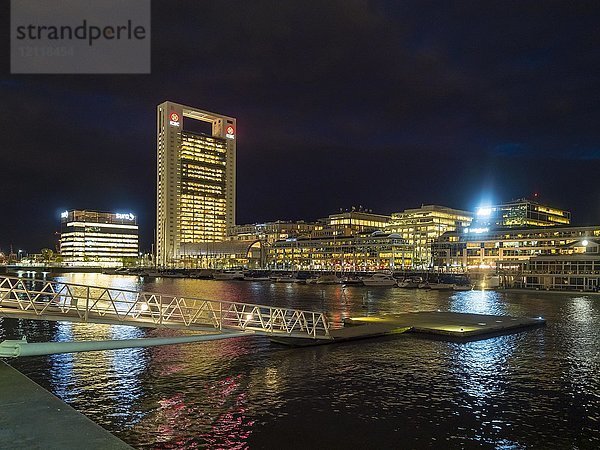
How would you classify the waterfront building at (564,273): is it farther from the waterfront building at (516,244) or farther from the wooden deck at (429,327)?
the wooden deck at (429,327)

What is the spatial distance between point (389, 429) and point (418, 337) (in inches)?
824

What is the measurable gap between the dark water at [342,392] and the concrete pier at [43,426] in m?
3.73

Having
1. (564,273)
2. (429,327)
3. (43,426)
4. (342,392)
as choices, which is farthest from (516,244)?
(43,426)

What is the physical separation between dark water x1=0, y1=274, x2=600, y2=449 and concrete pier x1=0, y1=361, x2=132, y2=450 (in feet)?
12.3

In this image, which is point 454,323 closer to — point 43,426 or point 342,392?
point 342,392

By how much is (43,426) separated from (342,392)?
14.3 m

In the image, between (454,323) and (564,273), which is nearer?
(454,323)

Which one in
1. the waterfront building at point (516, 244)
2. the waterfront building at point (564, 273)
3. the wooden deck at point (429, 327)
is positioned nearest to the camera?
the wooden deck at point (429, 327)

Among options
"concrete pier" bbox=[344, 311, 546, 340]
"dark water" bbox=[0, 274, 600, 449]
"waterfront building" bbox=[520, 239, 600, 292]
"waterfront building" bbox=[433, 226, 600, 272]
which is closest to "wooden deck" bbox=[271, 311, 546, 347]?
"concrete pier" bbox=[344, 311, 546, 340]

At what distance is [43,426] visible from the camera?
13.8 m

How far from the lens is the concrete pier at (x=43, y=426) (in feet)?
40.8

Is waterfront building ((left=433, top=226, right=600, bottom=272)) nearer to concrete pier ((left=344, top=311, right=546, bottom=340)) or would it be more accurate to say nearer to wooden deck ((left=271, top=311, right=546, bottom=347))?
concrete pier ((left=344, top=311, right=546, bottom=340))

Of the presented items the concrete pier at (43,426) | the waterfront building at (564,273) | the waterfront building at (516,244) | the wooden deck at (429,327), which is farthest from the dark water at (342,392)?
the waterfront building at (516,244)

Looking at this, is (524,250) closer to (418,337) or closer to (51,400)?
(418,337)
